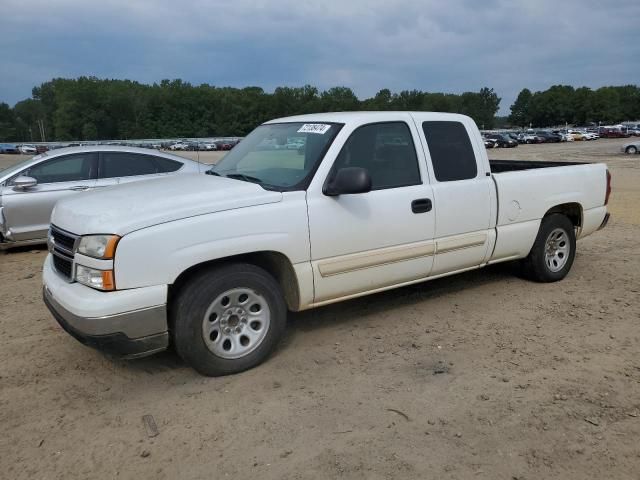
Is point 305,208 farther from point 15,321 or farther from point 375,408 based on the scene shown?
point 15,321

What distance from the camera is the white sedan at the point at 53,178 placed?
7.63m

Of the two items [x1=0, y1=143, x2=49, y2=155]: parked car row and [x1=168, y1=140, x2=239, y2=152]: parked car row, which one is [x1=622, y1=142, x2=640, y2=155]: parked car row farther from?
[x1=0, y1=143, x2=49, y2=155]: parked car row

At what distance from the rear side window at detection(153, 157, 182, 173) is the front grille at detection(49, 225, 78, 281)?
4374 millimetres

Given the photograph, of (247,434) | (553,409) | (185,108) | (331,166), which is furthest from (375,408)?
(185,108)

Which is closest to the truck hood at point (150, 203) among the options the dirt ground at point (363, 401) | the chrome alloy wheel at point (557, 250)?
the dirt ground at point (363, 401)

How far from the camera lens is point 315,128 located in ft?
15.0

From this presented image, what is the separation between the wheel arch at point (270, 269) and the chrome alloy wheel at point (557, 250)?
3.11 metres

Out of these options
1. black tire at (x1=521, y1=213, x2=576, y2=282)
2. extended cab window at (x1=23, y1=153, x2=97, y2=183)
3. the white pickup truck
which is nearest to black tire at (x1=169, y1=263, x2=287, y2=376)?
the white pickup truck

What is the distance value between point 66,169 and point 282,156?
4845 mm

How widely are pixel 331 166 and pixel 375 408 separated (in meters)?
1.80

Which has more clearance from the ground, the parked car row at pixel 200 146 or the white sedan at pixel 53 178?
the parked car row at pixel 200 146

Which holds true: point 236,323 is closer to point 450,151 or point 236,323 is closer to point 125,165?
point 450,151

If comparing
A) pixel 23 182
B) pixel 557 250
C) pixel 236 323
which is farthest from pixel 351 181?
pixel 23 182

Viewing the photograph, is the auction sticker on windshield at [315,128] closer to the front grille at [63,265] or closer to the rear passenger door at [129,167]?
the front grille at [63,265]
